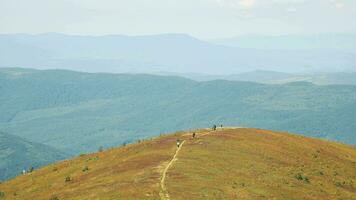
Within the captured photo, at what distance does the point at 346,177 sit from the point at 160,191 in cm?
3582

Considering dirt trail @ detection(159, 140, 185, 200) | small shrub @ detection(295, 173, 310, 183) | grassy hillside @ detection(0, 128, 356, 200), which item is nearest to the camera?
dirt trail @ detection(159, 140, 185, 200)

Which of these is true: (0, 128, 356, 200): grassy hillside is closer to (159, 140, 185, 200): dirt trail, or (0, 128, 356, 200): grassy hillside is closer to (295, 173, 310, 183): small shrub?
(295, 173, 310, 183): small shrub

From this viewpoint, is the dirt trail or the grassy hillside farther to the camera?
the grassy hillside

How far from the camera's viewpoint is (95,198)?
59281mm

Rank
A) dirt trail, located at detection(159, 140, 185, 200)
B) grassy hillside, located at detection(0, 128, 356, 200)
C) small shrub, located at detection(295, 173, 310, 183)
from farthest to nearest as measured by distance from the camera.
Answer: small shrub, located at detection(295, 173, 310, 183), grassy hillside, located at detection(0, 128, 356, 200), dirt trail, located at detection(159, 140, 185, 200)


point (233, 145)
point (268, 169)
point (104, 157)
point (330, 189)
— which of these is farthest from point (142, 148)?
point (330, 189)

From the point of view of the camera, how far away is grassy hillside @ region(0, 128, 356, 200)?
62.3 metres

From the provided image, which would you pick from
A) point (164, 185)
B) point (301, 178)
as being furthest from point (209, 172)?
point (301, 178)

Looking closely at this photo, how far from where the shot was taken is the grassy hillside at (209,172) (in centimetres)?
6228

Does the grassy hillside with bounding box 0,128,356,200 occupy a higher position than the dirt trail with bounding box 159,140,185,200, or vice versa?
the dirt trail with bounding box 159,140,185,200

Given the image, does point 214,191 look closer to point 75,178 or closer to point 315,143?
point 75,178

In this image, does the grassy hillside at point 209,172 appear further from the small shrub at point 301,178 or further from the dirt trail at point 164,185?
the dirt trail at point 164,185

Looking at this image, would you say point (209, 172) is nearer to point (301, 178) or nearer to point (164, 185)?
point (164, 185)

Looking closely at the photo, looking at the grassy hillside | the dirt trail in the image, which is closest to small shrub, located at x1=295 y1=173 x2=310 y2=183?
the grassy hillside
